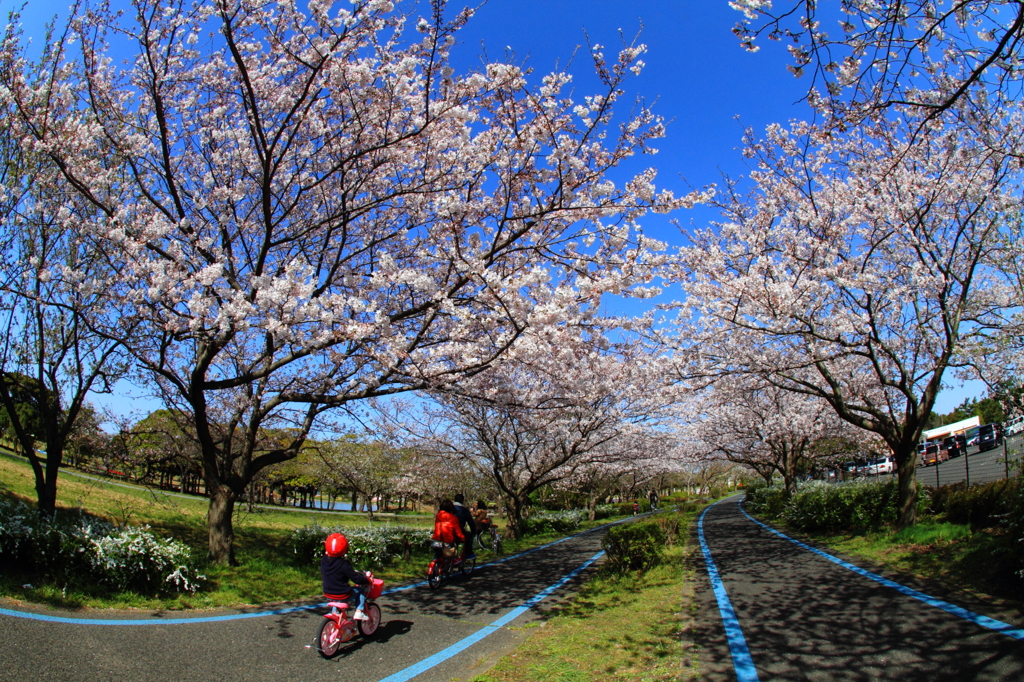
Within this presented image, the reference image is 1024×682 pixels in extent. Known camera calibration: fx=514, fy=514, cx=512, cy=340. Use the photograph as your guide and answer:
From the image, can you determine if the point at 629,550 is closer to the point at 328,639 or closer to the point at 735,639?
the point at 735,639

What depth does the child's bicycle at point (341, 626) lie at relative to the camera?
4.85m

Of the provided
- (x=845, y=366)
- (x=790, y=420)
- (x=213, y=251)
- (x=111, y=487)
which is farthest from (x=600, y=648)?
(x=111, y=487)

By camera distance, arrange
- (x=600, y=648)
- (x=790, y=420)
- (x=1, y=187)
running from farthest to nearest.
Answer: (x=790, y=420)
(x=1, y=187)
(x=600, y=648)

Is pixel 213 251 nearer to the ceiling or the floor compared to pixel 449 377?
nearer to the ceiling

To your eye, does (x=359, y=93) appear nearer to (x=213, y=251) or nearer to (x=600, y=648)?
(x=213, y=251)

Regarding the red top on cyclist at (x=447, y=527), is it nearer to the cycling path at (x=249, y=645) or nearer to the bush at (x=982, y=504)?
the cycling path at (x=249, y=645)

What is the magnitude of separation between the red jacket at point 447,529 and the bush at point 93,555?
388 centimetres

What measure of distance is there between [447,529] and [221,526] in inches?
145

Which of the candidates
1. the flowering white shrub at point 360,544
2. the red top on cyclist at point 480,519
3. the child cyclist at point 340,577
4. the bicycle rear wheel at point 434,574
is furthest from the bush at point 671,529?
the child cyclist at point 340,577

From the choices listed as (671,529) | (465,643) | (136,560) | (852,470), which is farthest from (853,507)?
(852,470)

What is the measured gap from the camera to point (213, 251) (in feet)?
23.7

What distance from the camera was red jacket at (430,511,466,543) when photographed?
930 centimetres

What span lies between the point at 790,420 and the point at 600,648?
19.4 metres

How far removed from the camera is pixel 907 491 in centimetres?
1107
